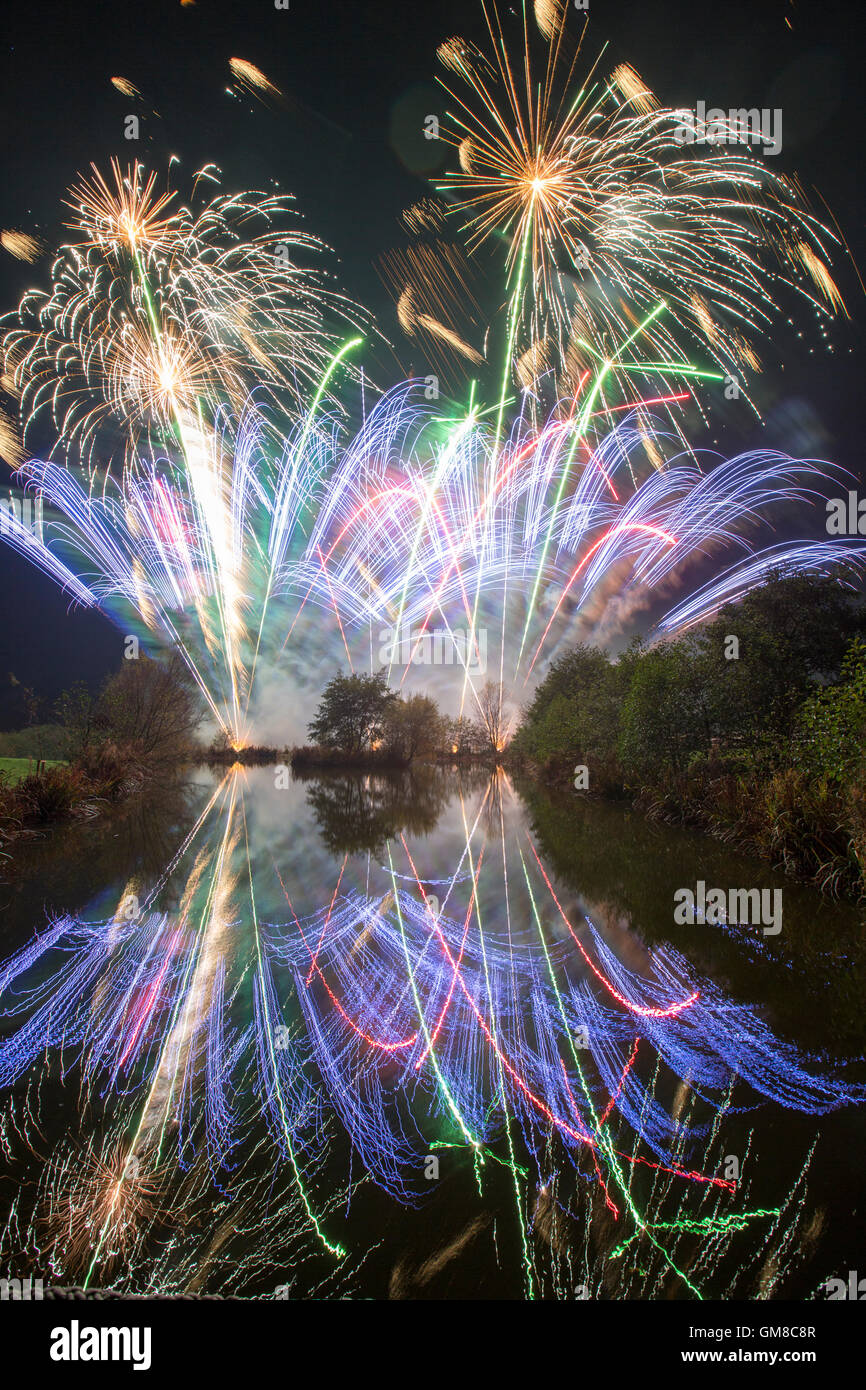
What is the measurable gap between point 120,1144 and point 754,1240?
95.5 inches

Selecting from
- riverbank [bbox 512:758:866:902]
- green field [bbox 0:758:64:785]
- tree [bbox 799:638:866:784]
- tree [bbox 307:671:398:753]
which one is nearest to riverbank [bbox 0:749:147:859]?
green field [bbox 0:758:64:785]

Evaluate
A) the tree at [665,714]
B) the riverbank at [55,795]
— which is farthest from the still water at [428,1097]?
the tree at [665,714]

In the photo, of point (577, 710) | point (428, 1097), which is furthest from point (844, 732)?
point (577, 710)

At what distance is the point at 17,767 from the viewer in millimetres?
13422

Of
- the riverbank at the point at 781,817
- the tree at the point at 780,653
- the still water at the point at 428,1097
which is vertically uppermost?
the tree at the point at 780,653

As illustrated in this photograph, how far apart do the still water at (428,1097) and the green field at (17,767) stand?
6420mm

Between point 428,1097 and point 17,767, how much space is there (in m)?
14.2

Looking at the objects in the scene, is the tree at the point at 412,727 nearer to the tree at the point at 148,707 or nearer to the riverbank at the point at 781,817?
the tree at the point at 148,707

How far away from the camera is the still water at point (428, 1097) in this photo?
1.93m

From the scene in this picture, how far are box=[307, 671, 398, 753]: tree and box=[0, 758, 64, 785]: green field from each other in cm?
3035
